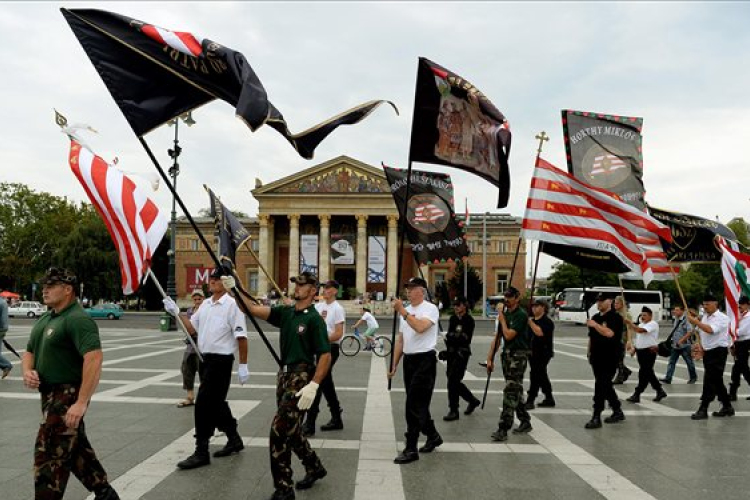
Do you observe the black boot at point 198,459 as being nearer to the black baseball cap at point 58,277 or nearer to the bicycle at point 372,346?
the black baseball cap at point 58,277

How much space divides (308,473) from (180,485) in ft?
3.62

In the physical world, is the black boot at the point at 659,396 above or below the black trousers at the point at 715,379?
below

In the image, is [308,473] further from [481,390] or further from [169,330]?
[169,330]

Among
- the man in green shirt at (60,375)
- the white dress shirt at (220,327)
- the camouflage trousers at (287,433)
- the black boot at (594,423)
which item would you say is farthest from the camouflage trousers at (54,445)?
the black boot at (594,423)

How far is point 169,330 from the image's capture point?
29203 millimetres

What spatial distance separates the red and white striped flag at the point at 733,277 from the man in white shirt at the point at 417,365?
5657 millimetres

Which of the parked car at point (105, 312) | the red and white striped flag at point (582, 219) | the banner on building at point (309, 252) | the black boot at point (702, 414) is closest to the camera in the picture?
the red and white striped flag at point (582, 219)

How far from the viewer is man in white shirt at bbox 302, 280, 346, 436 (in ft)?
24.2

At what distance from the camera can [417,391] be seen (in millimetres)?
6273

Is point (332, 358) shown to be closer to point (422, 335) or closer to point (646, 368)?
point (422, 335)

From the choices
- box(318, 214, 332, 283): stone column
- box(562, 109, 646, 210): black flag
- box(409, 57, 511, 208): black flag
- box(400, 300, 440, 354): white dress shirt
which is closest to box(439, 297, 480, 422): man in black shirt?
box(400, 300, 440, 354): white dress shirt

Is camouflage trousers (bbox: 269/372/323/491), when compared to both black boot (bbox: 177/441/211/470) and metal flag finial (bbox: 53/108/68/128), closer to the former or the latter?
black boot (bbox: 177/441/211/470)

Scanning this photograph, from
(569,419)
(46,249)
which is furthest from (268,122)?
(46,249)

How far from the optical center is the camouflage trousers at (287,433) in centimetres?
477
